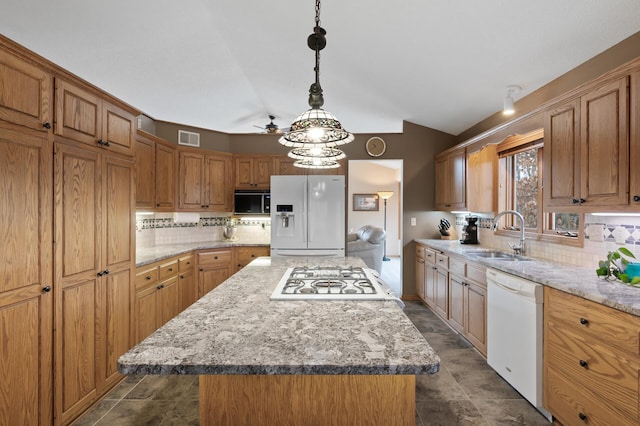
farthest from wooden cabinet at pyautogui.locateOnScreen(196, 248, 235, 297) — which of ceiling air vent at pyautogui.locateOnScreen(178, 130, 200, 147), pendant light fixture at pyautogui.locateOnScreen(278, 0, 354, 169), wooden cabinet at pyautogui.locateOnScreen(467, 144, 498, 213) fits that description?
wooden cabinet at pyautogui.locateOnScreen(467, 144, 498, 213)

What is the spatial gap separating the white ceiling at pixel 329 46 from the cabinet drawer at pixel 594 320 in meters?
1.64

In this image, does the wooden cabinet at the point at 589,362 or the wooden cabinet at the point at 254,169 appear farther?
the wooden cabinet at the point at 254,169

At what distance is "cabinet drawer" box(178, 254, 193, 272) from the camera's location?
11.3ft

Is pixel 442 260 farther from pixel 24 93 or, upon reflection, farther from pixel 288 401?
pixel 24 93

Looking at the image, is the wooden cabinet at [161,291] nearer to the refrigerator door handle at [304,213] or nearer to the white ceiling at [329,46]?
the refrigerator door handle at [304,213]

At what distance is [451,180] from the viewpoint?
3941 millimetres

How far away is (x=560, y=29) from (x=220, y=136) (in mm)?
4073

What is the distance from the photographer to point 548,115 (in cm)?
222

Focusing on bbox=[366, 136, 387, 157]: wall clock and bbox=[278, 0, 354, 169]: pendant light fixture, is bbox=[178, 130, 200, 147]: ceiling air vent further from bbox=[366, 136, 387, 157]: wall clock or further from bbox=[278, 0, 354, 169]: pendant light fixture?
bbox=[278, 0, 354, 169]: pendant light fixture

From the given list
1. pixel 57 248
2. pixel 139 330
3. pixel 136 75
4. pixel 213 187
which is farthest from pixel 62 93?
pixel 213 187

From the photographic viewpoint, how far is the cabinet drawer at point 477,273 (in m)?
2.61

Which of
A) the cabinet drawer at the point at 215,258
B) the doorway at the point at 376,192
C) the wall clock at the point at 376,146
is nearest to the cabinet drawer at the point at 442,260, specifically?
the wall clock at the point at 376,146

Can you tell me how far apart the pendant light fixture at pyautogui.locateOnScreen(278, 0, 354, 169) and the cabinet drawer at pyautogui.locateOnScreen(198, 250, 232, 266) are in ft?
8.20

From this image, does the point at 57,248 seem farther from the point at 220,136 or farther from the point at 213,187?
the point at 220,136
